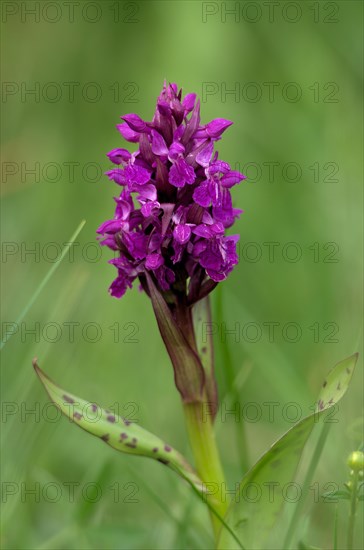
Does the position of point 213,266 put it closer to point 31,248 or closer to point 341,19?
point 31,248

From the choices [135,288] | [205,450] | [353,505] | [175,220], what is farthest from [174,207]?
[135,288]

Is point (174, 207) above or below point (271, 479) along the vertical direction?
above

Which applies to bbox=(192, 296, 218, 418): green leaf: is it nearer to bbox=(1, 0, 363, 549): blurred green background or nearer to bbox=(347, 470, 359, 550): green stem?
bbox=(1, 0, 363, 549): blurred green background

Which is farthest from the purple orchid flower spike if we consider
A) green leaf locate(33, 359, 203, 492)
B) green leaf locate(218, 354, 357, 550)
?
green leaf locate(218, 354, 357, 550)

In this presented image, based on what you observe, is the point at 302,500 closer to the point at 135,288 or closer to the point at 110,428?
the point at 110,428

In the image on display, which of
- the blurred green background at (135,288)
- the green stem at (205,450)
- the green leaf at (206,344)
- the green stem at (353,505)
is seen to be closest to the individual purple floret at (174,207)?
the green leaf at (206,344)

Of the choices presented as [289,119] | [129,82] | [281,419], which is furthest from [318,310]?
[129,82]

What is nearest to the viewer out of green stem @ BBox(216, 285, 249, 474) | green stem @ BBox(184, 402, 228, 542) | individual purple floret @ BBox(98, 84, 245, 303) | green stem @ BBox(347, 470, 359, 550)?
green stem @ BBox(347, 470, 359, 550)

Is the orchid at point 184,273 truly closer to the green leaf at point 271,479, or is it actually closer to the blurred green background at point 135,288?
the green leaf at point 271,479
